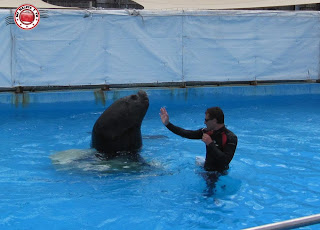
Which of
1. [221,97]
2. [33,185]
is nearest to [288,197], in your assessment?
[33,185]

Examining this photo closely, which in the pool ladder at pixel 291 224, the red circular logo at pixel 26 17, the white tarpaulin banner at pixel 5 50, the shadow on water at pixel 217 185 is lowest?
the shadow on water at pixel 217 185

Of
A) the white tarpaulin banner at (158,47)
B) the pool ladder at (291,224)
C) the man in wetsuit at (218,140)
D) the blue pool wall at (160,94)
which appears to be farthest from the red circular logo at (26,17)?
the pool ladder at (291,224)

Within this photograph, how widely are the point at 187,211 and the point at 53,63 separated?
531 centimetres

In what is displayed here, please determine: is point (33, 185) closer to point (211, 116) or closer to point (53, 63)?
point (211, 116)

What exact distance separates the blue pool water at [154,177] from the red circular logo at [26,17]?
133 centimetres

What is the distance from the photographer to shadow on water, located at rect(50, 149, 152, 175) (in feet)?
17.9

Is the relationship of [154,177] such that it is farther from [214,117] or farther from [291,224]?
[291,224]

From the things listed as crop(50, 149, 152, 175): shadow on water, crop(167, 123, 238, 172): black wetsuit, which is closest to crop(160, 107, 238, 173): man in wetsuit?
crop(167, 123, 238, 172): black wetsuit

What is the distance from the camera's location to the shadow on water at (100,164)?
547 centimetres

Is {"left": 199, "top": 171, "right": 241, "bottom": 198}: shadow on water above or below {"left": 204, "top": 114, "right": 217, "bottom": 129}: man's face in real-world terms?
below

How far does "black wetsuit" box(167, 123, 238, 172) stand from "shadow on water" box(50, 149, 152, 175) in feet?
2.59

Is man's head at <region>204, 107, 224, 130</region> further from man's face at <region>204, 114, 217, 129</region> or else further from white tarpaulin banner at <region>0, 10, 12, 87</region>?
white tarpaulin banner at <region>0, 10, 12, 87</region>

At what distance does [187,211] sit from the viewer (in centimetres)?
460

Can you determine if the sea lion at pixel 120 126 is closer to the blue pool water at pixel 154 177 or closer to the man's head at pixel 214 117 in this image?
the blue pool water at pixel 154 177
